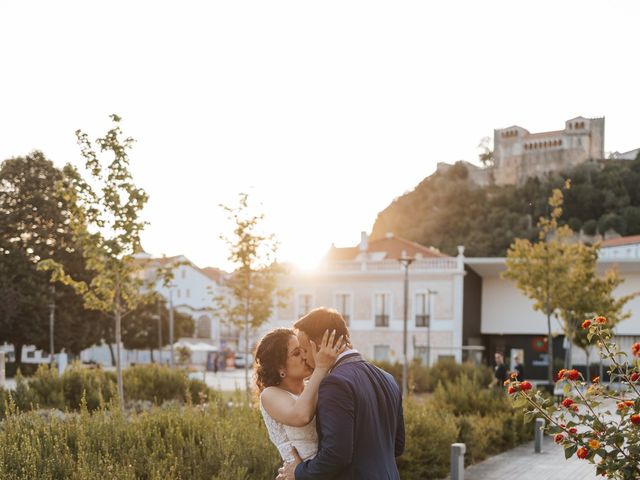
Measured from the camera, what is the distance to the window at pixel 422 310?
163 ft

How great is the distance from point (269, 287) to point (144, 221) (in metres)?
8.49

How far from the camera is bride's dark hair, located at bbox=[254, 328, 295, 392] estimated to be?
13.9ft

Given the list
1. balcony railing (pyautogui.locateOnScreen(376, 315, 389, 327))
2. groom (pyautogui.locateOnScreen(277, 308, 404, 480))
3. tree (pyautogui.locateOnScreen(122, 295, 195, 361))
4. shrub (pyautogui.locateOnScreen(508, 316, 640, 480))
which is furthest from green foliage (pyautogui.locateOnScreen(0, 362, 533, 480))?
tree (pyautogui.locateOnScreen(122, 295, 195, 361))

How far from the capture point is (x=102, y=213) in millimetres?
16781

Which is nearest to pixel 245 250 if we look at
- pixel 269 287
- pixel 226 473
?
pixel 269 287

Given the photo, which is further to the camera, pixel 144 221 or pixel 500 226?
pixel 500 226

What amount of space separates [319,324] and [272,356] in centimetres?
31

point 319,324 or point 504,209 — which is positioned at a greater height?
point 504,209

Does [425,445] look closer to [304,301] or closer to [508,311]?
[508,311]

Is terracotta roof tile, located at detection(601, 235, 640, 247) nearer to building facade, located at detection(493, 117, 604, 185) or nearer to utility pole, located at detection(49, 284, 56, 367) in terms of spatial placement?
utility pole, located at detection(49, 284, 56, 367)

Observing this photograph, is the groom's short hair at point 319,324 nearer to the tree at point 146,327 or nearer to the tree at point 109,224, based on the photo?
the tree at point 109,224

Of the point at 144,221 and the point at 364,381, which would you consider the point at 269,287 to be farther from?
the point at 364,381

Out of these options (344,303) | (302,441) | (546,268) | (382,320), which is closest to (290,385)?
(302,441)

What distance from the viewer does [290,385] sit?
427 centimetres
